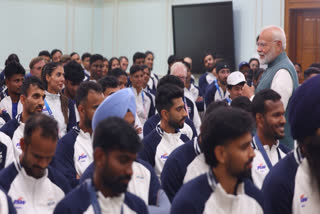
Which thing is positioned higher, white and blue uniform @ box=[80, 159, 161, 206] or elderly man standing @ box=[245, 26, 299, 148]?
elderly man standing @ box=[245, 26, 299, 148]

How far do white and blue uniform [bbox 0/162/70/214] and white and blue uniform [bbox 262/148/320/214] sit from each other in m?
1.18

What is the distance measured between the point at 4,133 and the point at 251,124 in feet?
7.92

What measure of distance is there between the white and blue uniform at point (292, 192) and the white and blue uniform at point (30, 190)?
1.18 meters

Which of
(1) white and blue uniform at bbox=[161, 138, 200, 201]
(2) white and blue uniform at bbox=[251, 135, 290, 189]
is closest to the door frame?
(2) white and blue uniform at bbox=[251, 135, 290, 189]

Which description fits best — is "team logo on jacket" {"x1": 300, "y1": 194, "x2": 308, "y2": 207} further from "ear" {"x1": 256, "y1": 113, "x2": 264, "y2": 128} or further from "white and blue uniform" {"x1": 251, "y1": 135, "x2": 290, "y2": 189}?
"ear" {"x1": 256, "y1": 113, "x2": 264, "y2": 128}

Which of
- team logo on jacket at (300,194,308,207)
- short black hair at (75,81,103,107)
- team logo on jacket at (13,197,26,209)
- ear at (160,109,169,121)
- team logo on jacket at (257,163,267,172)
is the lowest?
team logo on jacket at (13,197,26,209)

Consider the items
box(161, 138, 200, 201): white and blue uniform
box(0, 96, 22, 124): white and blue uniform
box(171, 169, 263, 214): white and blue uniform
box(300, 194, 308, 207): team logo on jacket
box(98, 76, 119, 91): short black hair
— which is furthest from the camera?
box(0, 96, 22, 124): white and blue uniform

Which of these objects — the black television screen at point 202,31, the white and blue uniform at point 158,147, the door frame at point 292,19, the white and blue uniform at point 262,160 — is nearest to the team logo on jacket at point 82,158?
the white and blue uniform at point 158,147

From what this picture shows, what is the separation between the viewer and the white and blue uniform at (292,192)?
2.58m

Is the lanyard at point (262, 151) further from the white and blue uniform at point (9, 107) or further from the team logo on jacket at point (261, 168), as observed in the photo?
the white and blue uniform at point (9, 107)

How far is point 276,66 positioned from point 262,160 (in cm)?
129

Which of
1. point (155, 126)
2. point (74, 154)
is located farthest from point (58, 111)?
point (74, 154)

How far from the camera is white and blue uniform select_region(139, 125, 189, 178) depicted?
421cm

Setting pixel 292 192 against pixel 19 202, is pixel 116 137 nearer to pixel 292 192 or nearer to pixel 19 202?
pixel 292 192
